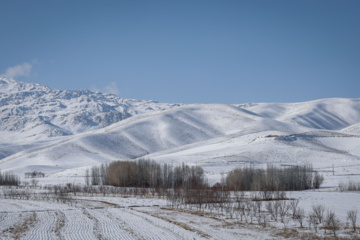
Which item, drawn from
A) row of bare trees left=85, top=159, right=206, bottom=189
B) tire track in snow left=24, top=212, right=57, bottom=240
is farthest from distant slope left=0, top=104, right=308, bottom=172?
tire track in snow left=24, top=212, right=57, bottom=240

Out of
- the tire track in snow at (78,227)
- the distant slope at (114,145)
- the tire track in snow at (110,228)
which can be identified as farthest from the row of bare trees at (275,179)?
the distant slope at (114,145)

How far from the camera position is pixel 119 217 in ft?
80.1

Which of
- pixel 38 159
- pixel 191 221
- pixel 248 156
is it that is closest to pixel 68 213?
pixel 191 221

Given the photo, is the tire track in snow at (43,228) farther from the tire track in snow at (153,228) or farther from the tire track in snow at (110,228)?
the tire track in snow at (153,228)

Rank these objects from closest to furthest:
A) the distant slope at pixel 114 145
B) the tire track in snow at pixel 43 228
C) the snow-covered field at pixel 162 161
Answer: the tire track in snow at pixel 43 228, the snow-covered field at pixel 162 161, the distant slope at pixel 114 145

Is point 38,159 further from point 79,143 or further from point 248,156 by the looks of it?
point 248,156

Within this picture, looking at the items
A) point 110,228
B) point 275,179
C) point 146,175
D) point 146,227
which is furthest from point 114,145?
point 146,227

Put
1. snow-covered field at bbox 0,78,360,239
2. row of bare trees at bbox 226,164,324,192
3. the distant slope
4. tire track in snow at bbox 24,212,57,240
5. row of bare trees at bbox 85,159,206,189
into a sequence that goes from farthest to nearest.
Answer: the distant slope
row of bare trees at bbox 85,159,206,189
row of bare trees at bbox 226,164,324,192
snow-covered field at bbox 0,78,360,239
tire track in snow at bbox 24,212,57,240

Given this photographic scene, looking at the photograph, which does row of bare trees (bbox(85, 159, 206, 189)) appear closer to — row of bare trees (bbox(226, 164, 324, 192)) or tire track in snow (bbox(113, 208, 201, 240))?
row of bare trees (bbox(226, 164, 324, 192))

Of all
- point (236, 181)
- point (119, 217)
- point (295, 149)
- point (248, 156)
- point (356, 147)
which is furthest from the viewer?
point (356, 147)

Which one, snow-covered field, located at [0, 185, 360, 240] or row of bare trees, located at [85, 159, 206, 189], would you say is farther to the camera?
row of bare trees, located at [85, 159, 206, 189]

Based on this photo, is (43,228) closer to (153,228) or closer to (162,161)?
(153,228)

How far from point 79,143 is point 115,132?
2382cm

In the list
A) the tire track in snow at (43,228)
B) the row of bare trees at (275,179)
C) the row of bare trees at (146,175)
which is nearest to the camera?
the tire track in snow at (43,228)
